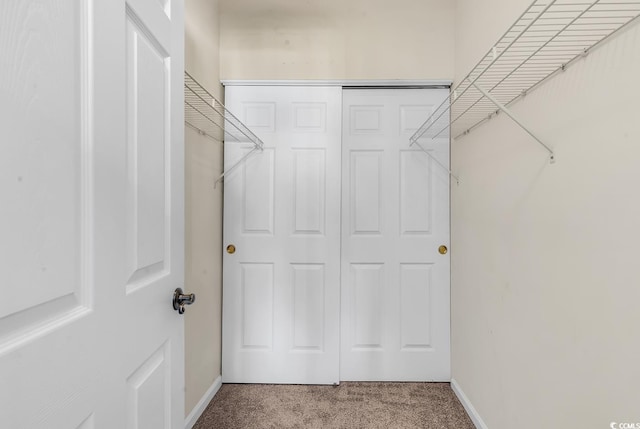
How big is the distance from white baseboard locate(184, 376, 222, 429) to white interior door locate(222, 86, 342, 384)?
20 centimetres

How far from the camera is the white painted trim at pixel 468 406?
1.59 meters

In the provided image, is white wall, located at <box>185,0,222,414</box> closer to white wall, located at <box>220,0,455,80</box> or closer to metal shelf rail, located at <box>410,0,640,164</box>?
white wall, located at <box>220,0,455,80</box>

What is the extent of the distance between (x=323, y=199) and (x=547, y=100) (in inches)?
51.4

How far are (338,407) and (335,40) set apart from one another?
2368 mm

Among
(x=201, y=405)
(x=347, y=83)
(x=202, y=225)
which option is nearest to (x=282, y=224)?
(x=202, y=225)

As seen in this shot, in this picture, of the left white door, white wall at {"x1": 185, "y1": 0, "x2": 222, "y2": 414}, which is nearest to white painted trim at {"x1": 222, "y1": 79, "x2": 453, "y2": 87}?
white wall at {"x1": 185, "y1": 0, "x2": 222, "y2": 414}

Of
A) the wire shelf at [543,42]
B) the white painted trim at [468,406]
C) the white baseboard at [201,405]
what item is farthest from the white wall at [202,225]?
the white painted trim at [468,406]

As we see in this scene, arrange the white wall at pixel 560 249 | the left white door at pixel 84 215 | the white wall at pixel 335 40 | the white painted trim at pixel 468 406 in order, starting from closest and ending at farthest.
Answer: the left white door at pixel 84 215
the white wall at pixel 560 249
the white painted trim at pixel 468 406
the white wall at pixel 335 40

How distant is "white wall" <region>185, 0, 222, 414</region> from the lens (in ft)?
5.35

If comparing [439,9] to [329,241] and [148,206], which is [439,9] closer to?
[329,241]

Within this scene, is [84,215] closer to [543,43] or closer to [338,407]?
[543,43]

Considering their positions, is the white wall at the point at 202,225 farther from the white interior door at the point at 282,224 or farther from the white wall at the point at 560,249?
the white wall at the point at 560,249

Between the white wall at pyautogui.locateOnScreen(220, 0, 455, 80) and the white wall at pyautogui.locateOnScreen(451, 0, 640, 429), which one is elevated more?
the white wall at pyautogui.locateOnScreen(220, 0, 455, 80)

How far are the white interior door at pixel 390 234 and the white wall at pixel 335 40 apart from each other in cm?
18
